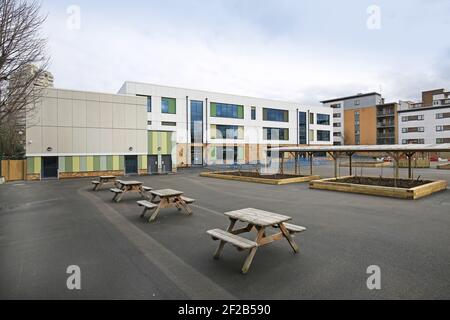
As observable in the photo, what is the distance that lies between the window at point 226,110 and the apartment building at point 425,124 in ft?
145

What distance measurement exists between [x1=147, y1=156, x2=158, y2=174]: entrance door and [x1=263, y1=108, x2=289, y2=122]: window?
2475cm

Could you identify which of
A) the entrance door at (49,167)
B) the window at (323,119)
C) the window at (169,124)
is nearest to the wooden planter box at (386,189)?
the entrance door at (49,167)

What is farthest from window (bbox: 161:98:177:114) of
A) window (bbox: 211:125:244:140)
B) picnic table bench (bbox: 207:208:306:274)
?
picnic table bench (bbox: 207:208:306:274)

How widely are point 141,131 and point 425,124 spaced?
64367mm

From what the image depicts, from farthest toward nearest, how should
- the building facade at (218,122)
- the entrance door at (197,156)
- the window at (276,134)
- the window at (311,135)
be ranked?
the window at (311,135) < the window at (276,134) < the entrance door at (197,156) < the building facade at (218,122)

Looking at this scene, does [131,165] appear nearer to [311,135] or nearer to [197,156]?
[197,156]

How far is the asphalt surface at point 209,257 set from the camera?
11.8 ft

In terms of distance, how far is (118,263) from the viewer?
4.53m

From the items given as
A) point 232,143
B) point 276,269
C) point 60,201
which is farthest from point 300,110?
point 276,269

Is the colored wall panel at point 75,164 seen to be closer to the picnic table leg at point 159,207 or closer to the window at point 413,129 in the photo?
the picnic table leg at point 159,207

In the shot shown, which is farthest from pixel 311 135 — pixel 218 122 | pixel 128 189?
pixel 128 189

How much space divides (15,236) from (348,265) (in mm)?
7389

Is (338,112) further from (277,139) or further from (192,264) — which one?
(192,264)

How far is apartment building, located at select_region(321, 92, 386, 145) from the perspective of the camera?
65.6 metres
